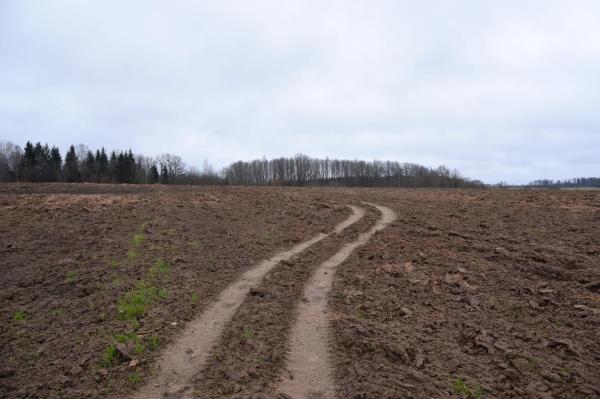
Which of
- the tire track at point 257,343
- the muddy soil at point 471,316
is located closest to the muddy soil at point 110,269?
the tire track at point 257,343

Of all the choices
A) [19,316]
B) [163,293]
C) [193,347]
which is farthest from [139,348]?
[19,316]

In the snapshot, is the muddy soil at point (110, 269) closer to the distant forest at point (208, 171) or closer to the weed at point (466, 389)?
the weed at point (466, 389)

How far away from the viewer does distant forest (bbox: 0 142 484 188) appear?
2970 inches

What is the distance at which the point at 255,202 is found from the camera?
2444 cm

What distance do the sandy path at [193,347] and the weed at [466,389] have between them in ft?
13.7

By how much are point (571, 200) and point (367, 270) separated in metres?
20.2

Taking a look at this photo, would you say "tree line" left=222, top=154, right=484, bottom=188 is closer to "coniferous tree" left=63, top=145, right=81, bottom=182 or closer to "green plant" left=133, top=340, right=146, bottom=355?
"coniferous tree" left=63, top=145, right=81, bottom=182

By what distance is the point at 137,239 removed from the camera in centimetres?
1459

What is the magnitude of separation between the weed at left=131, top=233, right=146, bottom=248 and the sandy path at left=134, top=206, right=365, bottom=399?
5349mm

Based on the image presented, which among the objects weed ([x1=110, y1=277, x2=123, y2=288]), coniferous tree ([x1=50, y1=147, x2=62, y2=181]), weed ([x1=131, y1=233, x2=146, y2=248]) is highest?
coniferous tree ([x1=50, y1=147, x2=62, y2=181])

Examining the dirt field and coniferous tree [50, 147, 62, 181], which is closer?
the dirt field

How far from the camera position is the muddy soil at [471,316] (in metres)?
5.71

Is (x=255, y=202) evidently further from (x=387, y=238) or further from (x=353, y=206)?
(x=387, y=238)

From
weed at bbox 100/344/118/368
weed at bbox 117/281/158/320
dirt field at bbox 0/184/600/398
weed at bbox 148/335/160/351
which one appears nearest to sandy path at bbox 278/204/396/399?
dirt field at bbox 0/184/600/398
